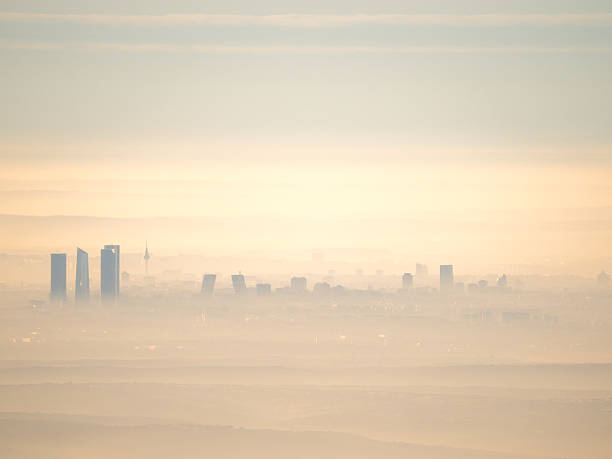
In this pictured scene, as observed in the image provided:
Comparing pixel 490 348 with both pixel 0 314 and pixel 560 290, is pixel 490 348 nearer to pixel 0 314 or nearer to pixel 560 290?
pixel 560 290

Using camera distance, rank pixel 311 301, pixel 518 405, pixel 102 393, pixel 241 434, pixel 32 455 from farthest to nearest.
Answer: pixel 311 301 < pixel 102 393 < pixel 518 405 < pixel 241 434 < pixel 32 455

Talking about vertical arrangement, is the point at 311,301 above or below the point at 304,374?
above

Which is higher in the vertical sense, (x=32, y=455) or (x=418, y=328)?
(x=418, y=328)

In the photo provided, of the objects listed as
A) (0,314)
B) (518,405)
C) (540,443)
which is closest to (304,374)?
(518,405)

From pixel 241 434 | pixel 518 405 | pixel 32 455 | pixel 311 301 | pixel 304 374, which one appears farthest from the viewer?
pixel 311 301

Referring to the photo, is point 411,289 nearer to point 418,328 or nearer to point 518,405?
point 418,328

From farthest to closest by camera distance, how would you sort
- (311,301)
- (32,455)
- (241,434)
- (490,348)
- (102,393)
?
(311,301)
(490,348)
(102,393)
(241,434)
(32,455)

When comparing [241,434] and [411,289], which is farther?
[411,289]

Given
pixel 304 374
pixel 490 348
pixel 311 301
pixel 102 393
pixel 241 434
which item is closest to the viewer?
pixel 241 434

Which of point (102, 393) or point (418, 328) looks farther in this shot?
point (418, 328)

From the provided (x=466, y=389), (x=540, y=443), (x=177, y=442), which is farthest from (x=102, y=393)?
(x=540, y=443)
